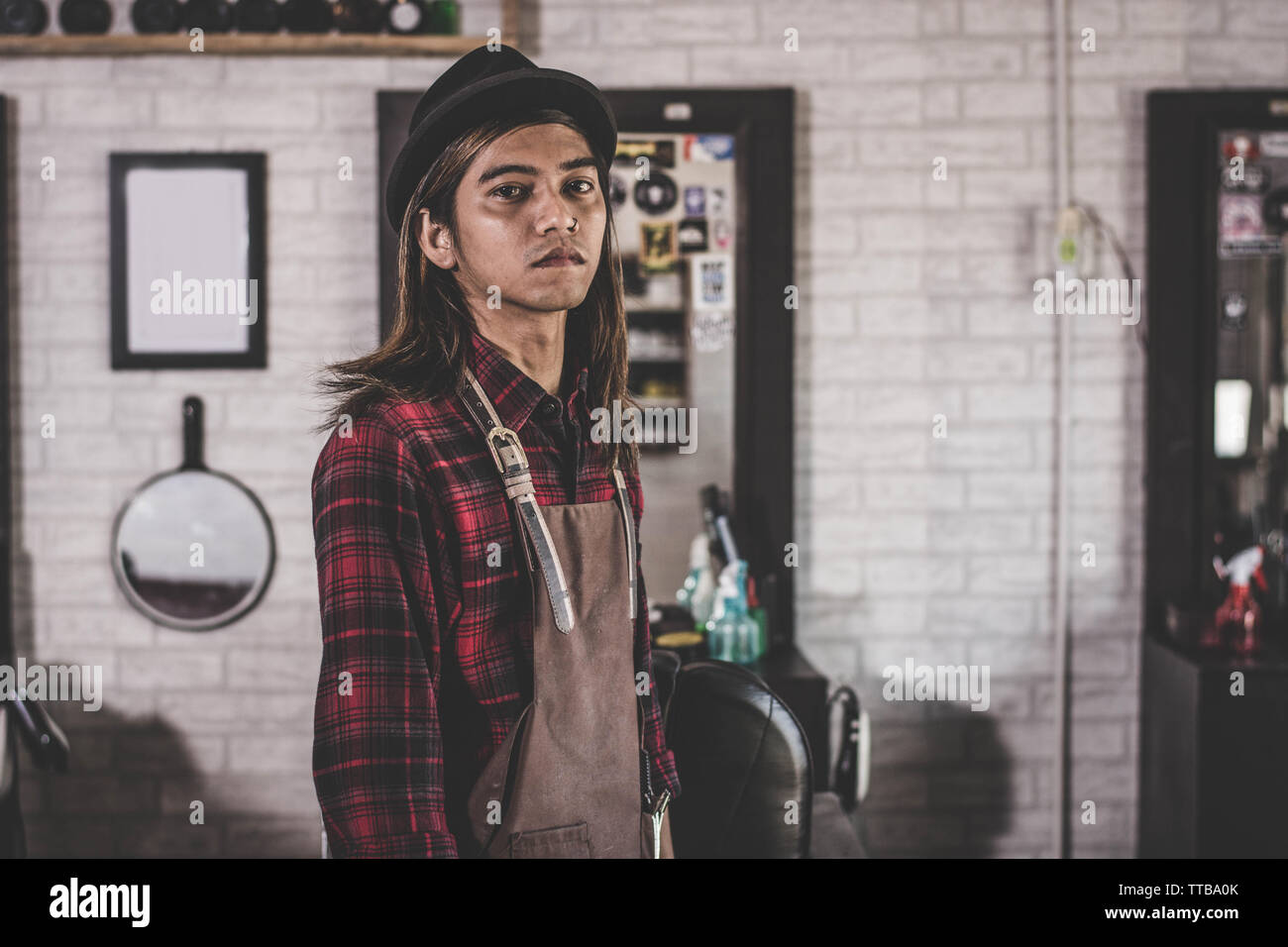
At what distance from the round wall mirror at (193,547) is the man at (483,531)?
152cm

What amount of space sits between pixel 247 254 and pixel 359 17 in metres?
0.66

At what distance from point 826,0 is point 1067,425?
1.27 metres

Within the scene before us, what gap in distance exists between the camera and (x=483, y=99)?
1.05 metres

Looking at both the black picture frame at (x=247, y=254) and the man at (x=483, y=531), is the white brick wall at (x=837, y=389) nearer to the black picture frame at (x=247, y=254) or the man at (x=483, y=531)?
the black picture frame at (x=247, y=254)

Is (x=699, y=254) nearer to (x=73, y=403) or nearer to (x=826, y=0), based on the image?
(x=826, y=0)

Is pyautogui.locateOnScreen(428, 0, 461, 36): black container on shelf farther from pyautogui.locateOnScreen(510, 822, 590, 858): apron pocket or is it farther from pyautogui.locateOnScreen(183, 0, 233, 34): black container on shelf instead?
pyautogui.locateOnScreen(510, 822, 590, 858): apron pocket

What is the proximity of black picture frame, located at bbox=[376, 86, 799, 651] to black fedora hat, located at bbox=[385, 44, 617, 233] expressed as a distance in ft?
4.28

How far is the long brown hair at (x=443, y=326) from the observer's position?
1.06 m

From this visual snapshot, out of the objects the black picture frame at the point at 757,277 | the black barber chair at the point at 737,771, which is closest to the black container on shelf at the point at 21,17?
the black picture frame at the point at 757,277

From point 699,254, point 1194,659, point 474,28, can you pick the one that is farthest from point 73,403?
point 1194,659

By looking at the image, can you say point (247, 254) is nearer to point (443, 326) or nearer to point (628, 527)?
point (443, 326)

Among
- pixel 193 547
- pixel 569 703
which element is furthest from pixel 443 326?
pixel 193 547

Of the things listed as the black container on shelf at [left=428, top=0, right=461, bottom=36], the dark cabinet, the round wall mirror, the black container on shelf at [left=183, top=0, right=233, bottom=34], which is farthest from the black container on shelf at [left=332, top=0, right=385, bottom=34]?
the dark cabinet

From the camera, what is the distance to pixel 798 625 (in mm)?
2523
